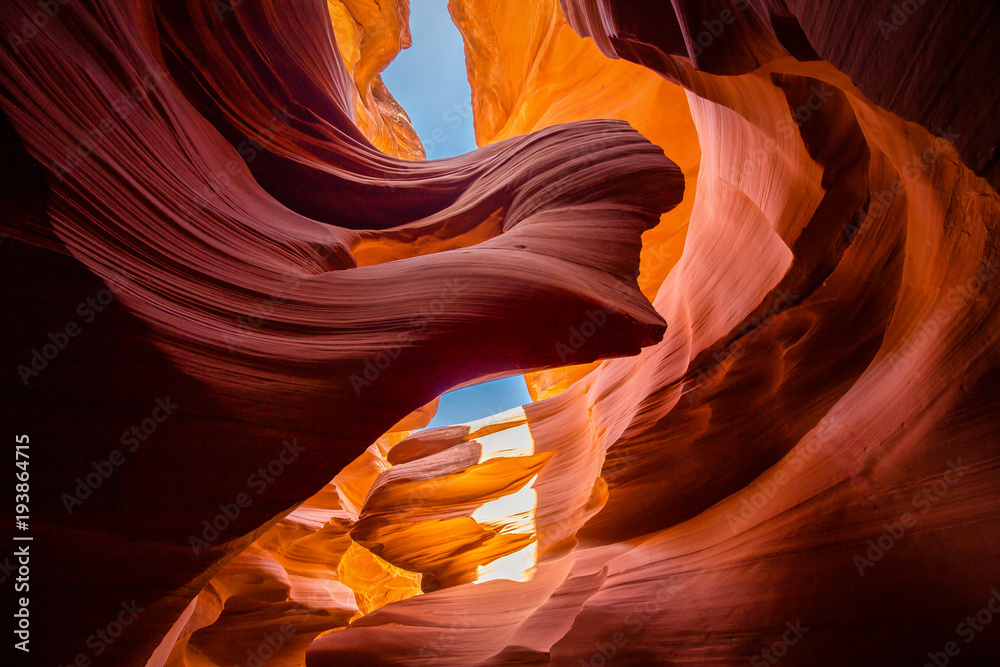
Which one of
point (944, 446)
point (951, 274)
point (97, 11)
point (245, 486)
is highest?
point (97, 11)

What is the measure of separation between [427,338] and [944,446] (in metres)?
2.70

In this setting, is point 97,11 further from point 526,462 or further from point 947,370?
point 526,462

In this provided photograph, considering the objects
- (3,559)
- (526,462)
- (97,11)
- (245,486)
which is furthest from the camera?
(526,462)

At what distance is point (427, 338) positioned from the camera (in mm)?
2295

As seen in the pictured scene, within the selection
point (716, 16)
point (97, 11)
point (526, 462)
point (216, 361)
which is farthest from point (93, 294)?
point (526, 462)

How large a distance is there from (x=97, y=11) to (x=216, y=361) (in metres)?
1.81

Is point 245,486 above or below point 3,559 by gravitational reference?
above

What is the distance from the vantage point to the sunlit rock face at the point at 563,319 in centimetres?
170

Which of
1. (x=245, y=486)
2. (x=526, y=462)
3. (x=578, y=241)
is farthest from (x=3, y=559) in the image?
(x=526, y=462)

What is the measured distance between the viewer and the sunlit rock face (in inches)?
67.0

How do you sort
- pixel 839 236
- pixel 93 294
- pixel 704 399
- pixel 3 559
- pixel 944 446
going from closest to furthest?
→ pixel 3 559 → pixel 93 294 → pixel 944 446 → pixel 839 236 → pixel 704 399

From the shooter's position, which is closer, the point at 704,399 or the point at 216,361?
the point at 216,361

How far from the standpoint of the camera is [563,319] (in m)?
2.43

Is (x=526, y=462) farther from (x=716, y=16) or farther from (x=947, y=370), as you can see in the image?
(x=716, y=16)
